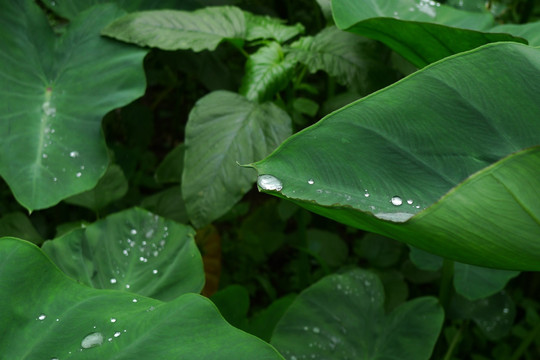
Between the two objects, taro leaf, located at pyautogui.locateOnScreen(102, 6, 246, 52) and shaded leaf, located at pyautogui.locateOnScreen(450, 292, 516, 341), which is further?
shaded leaf, located at pyautogui.locateOnScreen(450, 292, 516, 341)

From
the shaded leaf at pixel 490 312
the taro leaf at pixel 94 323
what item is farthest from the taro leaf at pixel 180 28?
the shaded leaf at pixel 490 312

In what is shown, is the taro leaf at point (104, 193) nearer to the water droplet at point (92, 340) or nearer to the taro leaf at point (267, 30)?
the taro leaf at point (267, 30)

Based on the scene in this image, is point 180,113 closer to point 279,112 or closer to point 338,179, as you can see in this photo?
point 279,112

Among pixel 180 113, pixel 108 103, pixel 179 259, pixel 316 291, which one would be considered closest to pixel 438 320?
pixel 316 291

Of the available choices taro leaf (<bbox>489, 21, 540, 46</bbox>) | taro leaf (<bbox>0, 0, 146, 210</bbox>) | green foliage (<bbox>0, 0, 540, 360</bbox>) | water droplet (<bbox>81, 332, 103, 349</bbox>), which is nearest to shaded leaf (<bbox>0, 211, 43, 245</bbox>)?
green foliage (<bbox>0, 0, 540, 360</bbox>)

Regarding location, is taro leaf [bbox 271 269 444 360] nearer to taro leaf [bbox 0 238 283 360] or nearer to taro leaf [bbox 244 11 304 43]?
taro leaf [bbox 0 238 283 360]

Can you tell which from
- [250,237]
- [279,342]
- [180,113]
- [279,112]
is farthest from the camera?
[180,113]

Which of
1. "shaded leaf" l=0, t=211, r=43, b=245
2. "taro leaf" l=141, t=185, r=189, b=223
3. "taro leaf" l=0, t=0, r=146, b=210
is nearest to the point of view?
"taro leaf" l=0, t=0, r=146, b=210
